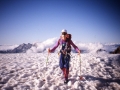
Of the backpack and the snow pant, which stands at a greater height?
the backpack

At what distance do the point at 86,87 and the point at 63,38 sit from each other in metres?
2.53

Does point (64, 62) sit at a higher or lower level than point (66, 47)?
lower

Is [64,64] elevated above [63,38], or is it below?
below

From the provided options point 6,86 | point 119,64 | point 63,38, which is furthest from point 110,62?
point 6,86

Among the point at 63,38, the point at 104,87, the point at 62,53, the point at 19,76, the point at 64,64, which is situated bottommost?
the point at 104,87

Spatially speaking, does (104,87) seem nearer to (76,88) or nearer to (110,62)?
(76,88)

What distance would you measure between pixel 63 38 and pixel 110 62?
5.17m

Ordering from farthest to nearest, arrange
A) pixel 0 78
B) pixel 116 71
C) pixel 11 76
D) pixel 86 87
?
1. pixel 116 71
2. pixel 11 76
3. pixel 0 78
4. pixel 86 87

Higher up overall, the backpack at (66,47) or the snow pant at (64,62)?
the backpack at (66,47)

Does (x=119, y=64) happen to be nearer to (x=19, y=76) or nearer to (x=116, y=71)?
(x=116, y=71)

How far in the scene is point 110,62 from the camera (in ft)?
26.8

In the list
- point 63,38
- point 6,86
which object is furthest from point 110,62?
point 6,86

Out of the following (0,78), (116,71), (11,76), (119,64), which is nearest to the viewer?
(0,78)

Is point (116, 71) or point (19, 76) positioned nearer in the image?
point (19, 76)
